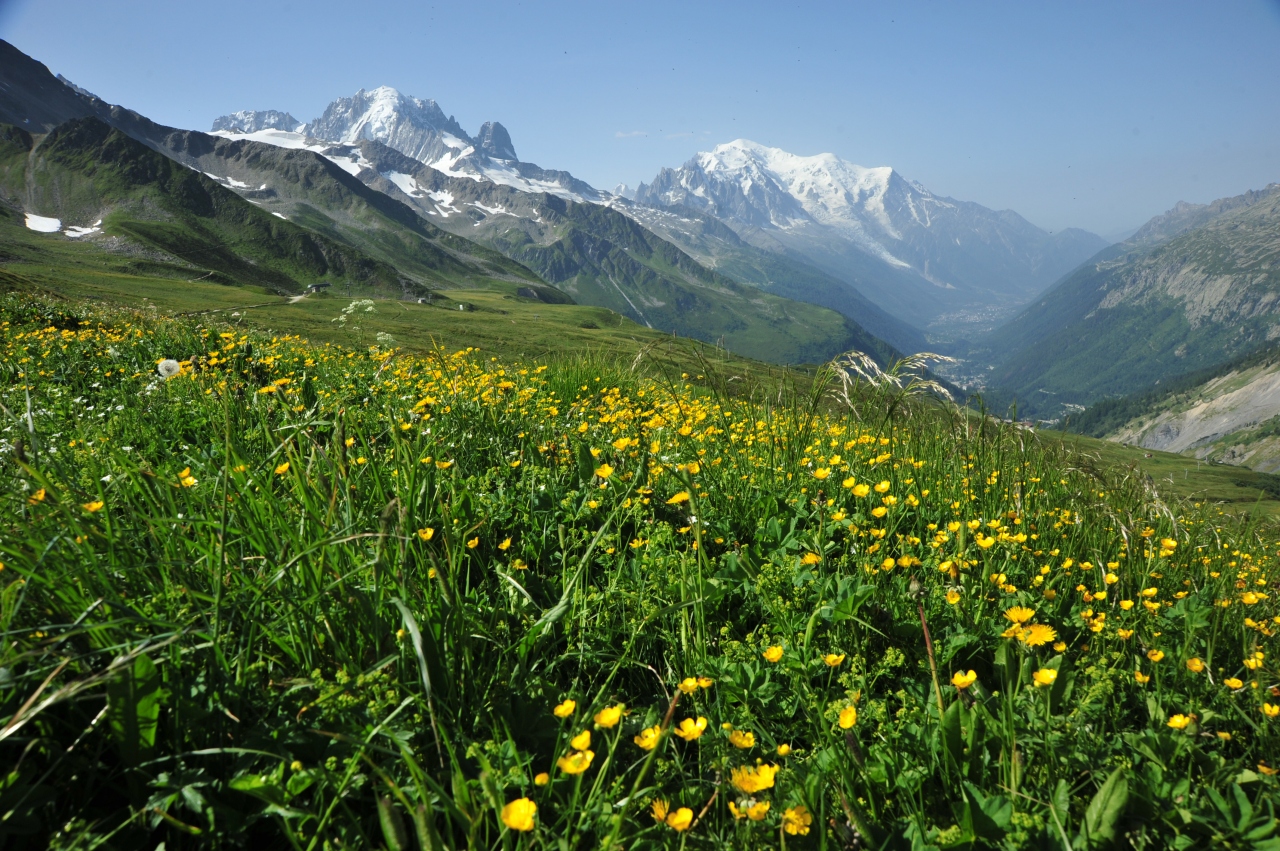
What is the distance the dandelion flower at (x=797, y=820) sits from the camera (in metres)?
1.85

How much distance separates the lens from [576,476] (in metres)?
4.58

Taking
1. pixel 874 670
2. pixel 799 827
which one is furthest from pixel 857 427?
pixel 799 827

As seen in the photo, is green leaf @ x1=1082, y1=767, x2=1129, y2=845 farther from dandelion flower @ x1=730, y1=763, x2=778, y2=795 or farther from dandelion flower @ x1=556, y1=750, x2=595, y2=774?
dandelion flower @ x1=556, y1=750, x2=595, y2=774

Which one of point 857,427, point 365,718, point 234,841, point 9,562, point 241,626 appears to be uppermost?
point 857,427

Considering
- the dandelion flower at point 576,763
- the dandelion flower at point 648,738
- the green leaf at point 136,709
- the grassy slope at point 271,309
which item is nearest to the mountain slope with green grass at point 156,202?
the grassy slope at point 271,309

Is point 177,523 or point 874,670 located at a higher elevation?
point 177,523

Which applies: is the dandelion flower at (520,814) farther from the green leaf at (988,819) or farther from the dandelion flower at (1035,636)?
the dandelion flower at (1035,636)

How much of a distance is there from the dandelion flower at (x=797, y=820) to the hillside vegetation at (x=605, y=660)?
1cm

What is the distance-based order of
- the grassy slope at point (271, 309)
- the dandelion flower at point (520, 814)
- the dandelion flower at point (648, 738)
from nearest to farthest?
the dandelion flower at point (520, 814) → the dandelion flower at point (648, 738) → the grassy slope at point (271, 309)

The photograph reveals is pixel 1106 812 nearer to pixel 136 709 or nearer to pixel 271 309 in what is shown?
pixel 136 709

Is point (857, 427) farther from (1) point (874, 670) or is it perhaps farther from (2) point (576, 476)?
(1) point (874, 670)

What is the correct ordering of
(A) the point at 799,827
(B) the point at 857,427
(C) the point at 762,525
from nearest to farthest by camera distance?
(A) the point at 799,827 < (C) the point at 762,525 < (B) the point at 857,427

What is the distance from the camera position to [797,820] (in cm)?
187

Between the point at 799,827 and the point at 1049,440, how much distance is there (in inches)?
226
